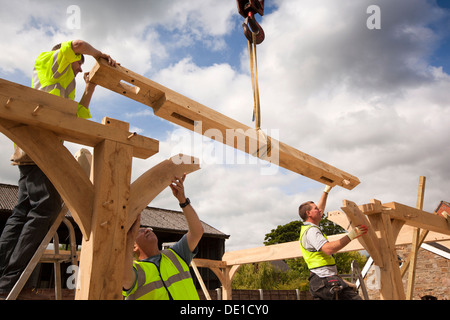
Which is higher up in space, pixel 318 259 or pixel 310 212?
pixel 310 212

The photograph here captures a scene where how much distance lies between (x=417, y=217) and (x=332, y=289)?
98.2 inches

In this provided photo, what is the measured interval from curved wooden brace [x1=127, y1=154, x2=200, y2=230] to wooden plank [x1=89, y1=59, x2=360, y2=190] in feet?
1.54

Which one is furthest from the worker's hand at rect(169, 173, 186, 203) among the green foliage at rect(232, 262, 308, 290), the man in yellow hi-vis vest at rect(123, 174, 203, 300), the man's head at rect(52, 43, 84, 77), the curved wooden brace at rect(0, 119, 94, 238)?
the green foliage at rect(232, 262, 308, 290)

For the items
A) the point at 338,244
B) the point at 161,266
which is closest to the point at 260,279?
the point at 338,244

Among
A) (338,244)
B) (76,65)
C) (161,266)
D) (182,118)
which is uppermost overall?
(76,65)

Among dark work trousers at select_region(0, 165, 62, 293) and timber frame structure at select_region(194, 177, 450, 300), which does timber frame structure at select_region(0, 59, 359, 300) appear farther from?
timber frame structure at select_region(194, 177, 450, 300)

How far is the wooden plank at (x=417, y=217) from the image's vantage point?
4777mm

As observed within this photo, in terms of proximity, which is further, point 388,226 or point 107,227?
point 388,226

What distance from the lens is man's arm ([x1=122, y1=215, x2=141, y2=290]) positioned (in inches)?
87.6

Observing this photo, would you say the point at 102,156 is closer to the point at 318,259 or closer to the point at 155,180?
the point at 155,180

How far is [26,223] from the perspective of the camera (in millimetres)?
2418
